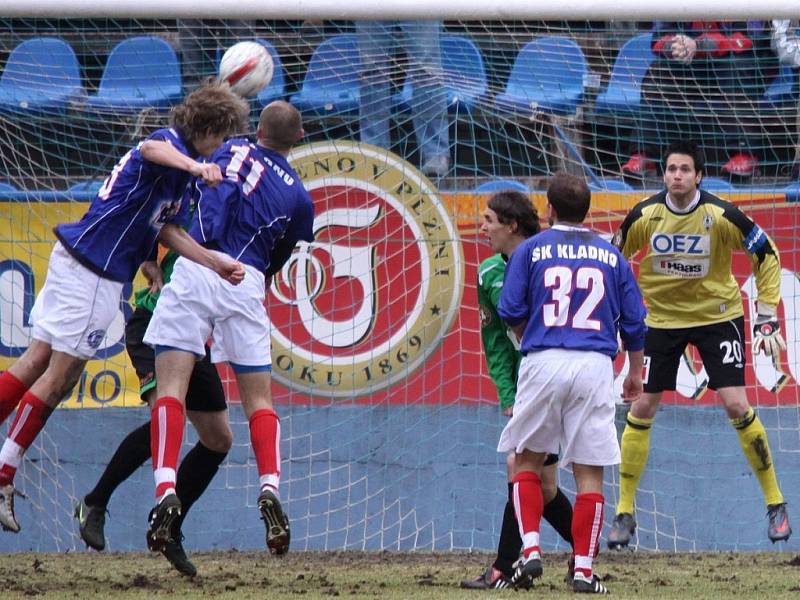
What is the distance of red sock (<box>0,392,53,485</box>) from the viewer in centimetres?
621

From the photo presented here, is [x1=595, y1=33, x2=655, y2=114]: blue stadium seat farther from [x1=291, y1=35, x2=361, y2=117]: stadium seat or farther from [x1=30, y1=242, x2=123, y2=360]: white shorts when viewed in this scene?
[x1=30, y1=242, x2=123, y2=360]: white shorts

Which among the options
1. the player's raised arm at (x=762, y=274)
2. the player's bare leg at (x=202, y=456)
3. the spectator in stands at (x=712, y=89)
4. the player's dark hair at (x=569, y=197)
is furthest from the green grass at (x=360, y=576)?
the spectator in stands at (x=712, y=89)

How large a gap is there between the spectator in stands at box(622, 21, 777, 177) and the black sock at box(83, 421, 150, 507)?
3417 mm

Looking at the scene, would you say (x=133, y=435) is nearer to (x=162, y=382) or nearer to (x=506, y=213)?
(x=162, y=382)

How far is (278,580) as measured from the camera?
6.31m

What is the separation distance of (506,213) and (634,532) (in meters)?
2.57

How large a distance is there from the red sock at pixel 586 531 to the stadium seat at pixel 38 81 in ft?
13.8

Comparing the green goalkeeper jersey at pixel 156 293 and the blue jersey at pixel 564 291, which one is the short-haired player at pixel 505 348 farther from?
the green goalkeeper jersey at pixel 156 293

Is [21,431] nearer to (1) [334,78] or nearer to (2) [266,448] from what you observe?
(2) [266,448]

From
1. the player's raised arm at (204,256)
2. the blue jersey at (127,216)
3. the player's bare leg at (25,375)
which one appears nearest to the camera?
the player's raised arm at (204,256)

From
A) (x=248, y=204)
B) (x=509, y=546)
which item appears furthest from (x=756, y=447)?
(x=248, y=204)

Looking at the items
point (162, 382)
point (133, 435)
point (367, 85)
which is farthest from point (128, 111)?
point (162, 382)

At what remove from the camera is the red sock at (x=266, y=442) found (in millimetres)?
5836

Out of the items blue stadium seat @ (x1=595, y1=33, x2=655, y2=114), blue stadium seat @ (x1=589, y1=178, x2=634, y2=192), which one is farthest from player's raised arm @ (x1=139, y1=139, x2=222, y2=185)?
blue stadium seat @ (x1=595, y1=33, x2=655, y2=114)
